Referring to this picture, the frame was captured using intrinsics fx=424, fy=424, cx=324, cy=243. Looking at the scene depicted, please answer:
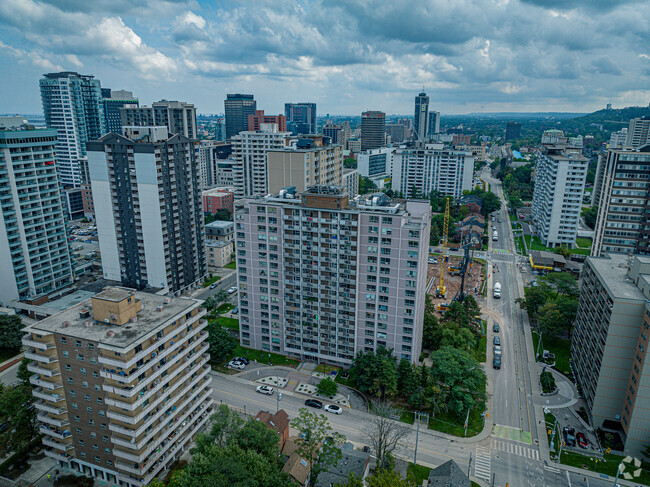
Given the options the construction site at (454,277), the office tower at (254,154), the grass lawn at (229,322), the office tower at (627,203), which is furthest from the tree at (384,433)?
the office tower at (254,154)

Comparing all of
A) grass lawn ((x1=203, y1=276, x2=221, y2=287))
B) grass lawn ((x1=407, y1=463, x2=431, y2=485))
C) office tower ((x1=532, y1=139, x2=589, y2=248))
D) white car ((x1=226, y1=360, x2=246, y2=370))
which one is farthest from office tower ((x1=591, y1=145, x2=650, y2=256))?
grass lawn ((x1=203, y1=276, x2=221, y2=287))

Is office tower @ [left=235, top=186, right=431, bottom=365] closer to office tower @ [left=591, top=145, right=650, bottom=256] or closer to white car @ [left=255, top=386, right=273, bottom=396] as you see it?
white car @ [left=255, top=386, right=273, bottom=396]

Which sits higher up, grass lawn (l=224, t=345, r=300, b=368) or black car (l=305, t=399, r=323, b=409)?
grass lawn (l=224, t=345, r=300, b=368)

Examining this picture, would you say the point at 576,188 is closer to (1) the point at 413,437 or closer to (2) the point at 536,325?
(2) the point at 536,325

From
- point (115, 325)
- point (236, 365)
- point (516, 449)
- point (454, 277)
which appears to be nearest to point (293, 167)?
point (236, 365)

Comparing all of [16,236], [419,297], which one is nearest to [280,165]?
[419,297]

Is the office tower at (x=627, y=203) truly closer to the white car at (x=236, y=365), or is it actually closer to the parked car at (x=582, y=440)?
the parked car at (x=582, y=440)

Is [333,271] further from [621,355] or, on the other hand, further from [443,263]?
[443,263]
